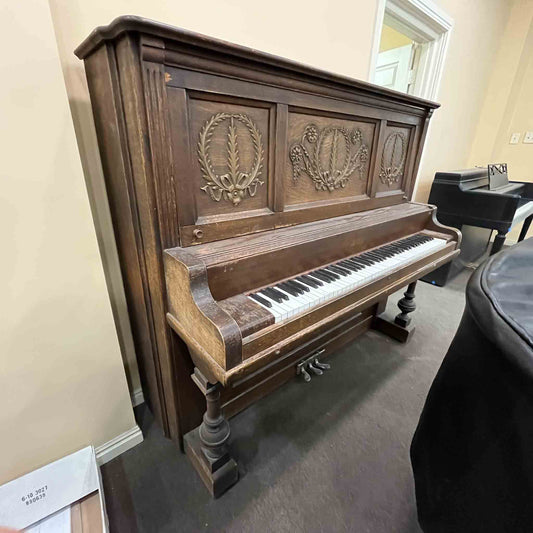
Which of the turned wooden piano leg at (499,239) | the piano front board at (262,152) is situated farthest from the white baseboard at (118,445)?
the turned wooden piano leg at (499,239)

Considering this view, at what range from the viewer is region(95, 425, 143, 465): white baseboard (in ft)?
3.81

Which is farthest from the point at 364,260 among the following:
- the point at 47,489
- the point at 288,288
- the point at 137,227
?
the point at 47,489

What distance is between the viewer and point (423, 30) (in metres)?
2.36

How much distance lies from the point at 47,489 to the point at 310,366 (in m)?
1.19

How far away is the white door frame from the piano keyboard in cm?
139

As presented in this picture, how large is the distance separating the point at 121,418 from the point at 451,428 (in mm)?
1198

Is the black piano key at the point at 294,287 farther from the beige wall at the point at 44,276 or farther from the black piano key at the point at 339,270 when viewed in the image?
the beige wall at the point at 44,276

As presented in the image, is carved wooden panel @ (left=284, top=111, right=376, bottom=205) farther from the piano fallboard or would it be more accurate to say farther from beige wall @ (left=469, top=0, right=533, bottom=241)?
beige wall @ (left=469, top=0, right=533, bottom=241)

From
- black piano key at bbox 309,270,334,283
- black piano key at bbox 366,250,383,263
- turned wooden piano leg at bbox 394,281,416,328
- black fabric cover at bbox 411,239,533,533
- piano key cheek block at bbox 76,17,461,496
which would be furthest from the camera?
turned wooden piano leg at bbox 394,281,416,328

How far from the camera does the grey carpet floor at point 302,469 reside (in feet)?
3.36

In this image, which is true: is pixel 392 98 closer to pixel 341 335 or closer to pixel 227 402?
pixel 341 335

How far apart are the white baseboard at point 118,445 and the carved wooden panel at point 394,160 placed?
1706 millimetres

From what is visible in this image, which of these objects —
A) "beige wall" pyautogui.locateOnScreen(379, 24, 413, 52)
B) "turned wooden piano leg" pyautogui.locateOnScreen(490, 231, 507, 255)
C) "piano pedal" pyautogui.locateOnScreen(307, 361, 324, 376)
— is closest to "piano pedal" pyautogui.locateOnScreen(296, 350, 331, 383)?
"piano pedal" pyautogui.locateOnScreen(307, 361, 324, 376)

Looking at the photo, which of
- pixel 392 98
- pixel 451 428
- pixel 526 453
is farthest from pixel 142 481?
pixel 392 98
